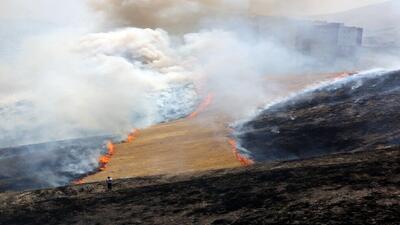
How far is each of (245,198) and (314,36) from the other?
8540 cm

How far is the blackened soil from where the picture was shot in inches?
944

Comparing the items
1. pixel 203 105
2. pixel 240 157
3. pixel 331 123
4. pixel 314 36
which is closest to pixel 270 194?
pixel 240 157

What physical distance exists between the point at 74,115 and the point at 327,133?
102ft

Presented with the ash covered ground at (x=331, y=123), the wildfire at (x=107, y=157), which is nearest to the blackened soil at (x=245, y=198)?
the ash covered ground at (x=331, y=123)

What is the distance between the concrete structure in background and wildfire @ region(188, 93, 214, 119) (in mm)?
34258

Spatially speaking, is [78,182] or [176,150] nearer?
[78,182]

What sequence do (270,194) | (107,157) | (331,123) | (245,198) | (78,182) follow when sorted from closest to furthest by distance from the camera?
(270,194), (245,198), (78,182), (331,123), (107,157)

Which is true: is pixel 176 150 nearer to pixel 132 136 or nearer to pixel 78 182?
pixel 78 182

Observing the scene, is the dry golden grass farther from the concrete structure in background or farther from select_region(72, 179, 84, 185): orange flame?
the concrete structure in background

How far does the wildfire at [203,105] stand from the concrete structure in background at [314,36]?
34258mm

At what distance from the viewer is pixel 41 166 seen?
1822 inches

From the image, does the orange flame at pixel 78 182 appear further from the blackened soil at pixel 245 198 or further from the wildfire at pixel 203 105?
the wildfire at pixel 203 105

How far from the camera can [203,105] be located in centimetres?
7581

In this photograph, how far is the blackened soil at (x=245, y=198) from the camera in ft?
78.6
